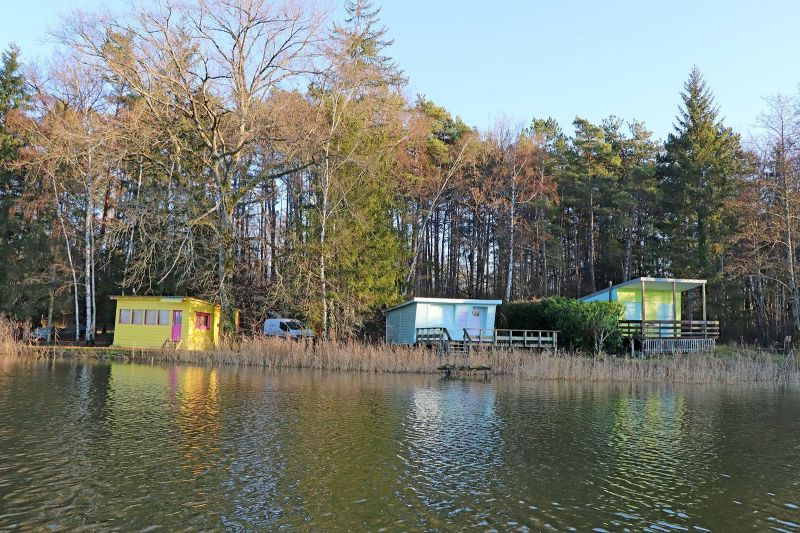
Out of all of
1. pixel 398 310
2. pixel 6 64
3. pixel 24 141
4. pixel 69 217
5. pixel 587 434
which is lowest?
pixel 587 434

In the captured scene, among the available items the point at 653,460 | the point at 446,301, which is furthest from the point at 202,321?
the point at 653,460

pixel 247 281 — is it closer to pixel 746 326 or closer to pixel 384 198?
pixel 384 198

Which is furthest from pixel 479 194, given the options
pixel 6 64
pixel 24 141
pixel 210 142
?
pixel 6 64

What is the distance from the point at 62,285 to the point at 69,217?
144 inches

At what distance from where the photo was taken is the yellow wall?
2939 centimetres

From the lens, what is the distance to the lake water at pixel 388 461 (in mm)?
6242

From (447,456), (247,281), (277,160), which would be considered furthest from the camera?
(247,281)

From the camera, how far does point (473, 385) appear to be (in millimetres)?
18062

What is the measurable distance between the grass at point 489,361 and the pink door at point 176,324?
3678 millimetres

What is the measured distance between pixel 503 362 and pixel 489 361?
1.56 ft

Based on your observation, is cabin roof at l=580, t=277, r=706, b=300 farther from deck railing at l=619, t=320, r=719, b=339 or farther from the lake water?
the lake water

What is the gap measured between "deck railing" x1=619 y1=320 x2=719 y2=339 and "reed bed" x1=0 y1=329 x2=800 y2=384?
2698 mm

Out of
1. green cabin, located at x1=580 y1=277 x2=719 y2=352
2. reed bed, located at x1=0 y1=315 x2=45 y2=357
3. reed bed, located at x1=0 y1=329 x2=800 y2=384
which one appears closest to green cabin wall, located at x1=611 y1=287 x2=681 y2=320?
green cabin, located at x1=580 y1=277 x2=719 y2=352

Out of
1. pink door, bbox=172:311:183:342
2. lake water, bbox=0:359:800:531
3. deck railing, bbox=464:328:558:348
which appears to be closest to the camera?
lake water, bbox=0:359:800:531
